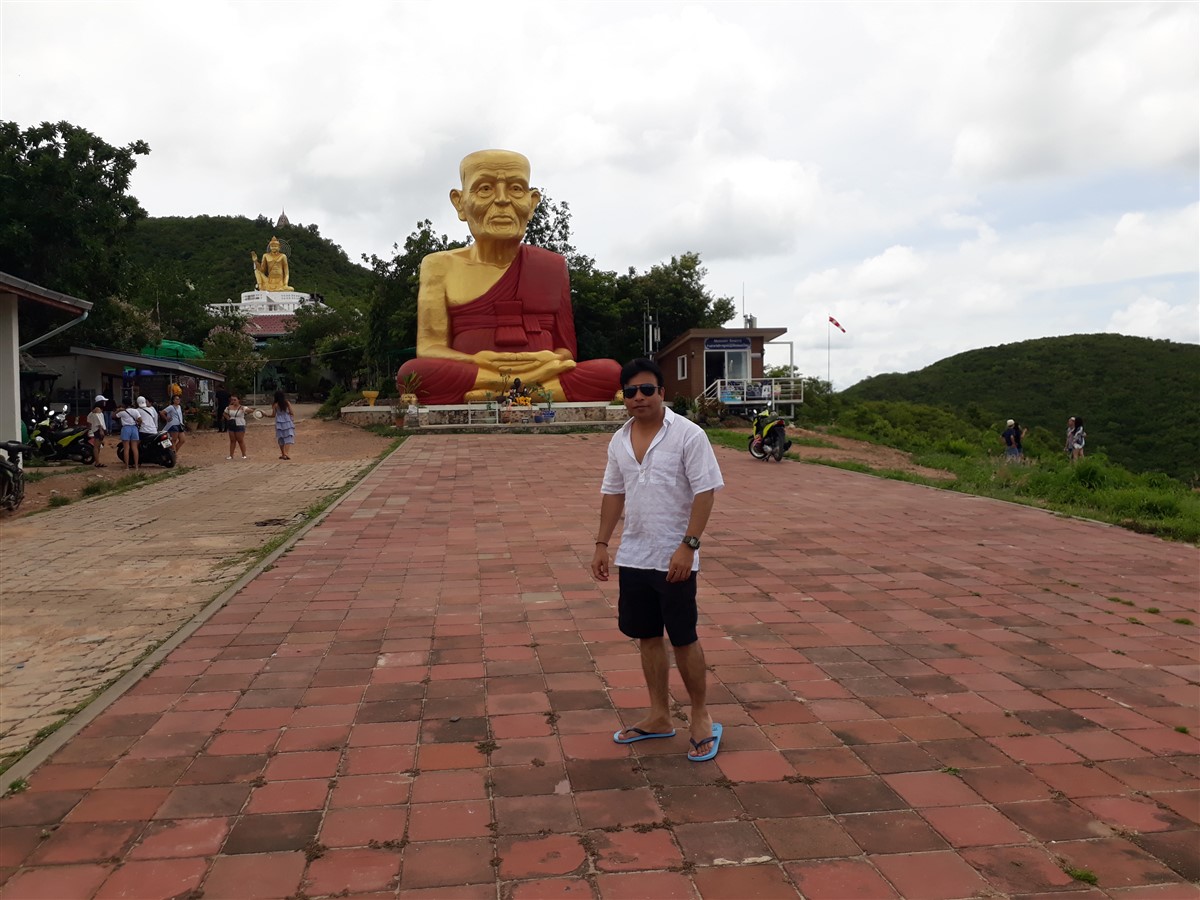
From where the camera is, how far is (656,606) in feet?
9.87

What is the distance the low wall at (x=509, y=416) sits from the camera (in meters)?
18.3

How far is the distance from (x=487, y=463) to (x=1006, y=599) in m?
8.14

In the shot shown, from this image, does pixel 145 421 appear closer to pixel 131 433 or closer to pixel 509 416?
pixel 131 433

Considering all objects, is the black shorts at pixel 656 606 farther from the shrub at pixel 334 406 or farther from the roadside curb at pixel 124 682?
the shrub at pixel 334 406

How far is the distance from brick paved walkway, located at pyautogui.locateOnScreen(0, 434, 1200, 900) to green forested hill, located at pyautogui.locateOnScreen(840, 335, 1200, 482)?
24.0 meters

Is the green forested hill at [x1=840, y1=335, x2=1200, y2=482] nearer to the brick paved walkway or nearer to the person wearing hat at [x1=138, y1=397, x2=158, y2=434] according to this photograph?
the brick paved walkway

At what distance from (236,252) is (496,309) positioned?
35401 millimetres

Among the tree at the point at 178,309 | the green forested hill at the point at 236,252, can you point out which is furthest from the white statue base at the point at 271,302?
the tree at the point at 178,309

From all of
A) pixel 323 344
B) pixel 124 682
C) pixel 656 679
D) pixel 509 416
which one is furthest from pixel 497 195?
pixel 656 679

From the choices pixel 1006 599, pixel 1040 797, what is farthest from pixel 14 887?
pixel 1006 599

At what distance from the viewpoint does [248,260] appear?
4916 cm

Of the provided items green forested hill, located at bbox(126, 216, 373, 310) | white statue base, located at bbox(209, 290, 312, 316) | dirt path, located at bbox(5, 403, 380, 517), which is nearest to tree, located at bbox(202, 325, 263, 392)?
dirt path, located at bbox(5, 403, 380, 517)

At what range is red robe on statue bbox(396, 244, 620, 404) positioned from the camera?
20.0 meters

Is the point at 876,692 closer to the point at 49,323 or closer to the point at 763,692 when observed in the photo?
the point at 763,692
